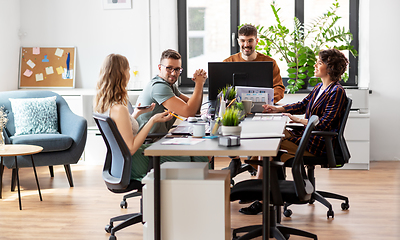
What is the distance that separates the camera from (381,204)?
3553 mm

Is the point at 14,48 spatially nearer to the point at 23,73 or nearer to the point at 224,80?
the point at 23,73

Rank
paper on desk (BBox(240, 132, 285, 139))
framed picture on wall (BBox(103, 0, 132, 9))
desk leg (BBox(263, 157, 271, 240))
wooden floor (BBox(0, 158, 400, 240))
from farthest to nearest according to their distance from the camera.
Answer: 1. framed picture on wall (BBox(103, 0, 132, 9))
2. wooden floor (BBox(0, 158, 400, 240))
3. paper on desk (BBox(240, 132, 285, 139))
4. desk leg (BBox(263, 157, 271, 240))

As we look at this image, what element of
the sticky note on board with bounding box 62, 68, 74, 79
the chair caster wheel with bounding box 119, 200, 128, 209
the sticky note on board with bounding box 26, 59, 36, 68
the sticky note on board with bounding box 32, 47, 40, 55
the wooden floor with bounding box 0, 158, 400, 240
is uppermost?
the sticky note on board with bounding box 32, 47, 40, 55

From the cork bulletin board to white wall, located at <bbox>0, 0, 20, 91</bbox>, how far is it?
0.35ft

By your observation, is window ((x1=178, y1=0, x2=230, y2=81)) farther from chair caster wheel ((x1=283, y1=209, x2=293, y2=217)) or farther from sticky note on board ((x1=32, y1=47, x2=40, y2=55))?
chair caster wheel ((x1=283, y1=209, x2=293, y2=217))

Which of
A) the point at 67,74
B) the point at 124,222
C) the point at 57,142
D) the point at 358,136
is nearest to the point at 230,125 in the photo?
the point at 124,222

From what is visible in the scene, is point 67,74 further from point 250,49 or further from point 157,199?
point 157,199

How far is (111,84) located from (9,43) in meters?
3.33

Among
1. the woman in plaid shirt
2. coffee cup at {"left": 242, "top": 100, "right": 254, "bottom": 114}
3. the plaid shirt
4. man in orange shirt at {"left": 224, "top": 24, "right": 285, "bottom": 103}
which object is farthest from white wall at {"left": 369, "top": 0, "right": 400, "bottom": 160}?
coffee cup at {"left": 242, "top": 100, "right": 254, "bottom": 114}

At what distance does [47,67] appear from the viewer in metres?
5.59

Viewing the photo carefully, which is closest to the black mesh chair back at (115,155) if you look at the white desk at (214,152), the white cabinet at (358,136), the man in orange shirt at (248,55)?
the white desk at (214,152)

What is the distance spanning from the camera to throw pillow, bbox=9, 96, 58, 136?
438 cm

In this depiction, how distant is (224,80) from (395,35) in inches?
103

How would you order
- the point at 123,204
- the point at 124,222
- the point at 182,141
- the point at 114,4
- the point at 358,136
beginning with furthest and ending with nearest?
the point at 114,4, the point at 358,136, the point at 123,204, the point at 124,222, the point at 182,141
